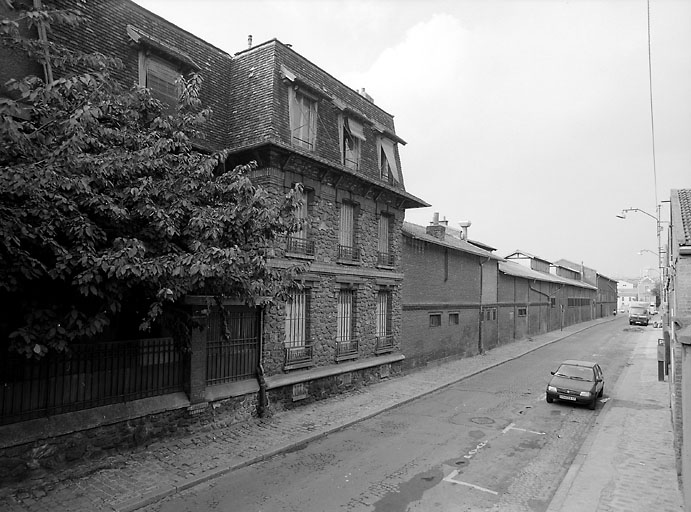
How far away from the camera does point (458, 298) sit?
85.9 ft

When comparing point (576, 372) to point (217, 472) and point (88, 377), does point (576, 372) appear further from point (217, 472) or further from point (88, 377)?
point (88, 377)

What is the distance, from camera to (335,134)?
16078 mm

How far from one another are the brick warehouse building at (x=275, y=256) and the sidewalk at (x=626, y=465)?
23.3 ft

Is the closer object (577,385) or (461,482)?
(461,482)

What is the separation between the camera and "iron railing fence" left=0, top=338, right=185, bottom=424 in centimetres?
819

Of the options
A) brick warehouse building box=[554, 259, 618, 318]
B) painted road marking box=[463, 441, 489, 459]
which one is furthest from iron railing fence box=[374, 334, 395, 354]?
brick warehouse building box=[554, 259, 618, 318]

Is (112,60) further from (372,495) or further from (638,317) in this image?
(638,317)

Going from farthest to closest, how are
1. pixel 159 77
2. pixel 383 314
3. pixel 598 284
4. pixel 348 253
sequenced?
1. pixel 598 284
2. pixel 383 314
3. pixel 348 253
4. pixel 159 77

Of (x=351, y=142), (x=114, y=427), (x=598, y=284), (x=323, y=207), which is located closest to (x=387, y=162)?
(x=351, y=142)

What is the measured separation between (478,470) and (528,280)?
32.3 meters

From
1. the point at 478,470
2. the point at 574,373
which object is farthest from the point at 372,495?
the point at 574,373

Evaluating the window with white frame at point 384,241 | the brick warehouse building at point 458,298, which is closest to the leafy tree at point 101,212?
the window with white frame at point 384,241

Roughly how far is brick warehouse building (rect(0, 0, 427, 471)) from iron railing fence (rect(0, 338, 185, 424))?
3cm

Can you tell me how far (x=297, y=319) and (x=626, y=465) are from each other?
30.3ft
